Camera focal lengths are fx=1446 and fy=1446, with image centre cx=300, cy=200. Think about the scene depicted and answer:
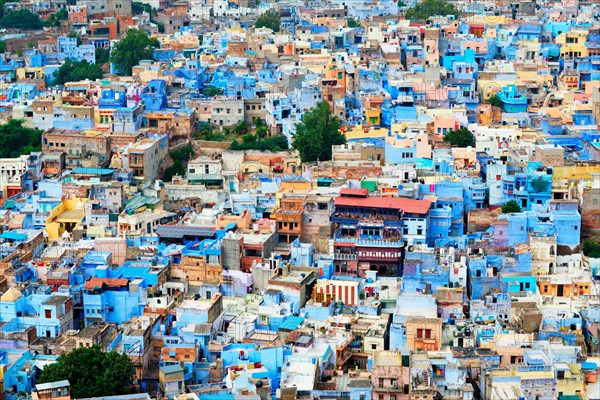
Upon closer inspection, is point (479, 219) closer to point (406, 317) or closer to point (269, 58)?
point (406, 317)

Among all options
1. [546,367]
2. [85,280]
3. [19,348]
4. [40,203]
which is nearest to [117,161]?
[40,203]

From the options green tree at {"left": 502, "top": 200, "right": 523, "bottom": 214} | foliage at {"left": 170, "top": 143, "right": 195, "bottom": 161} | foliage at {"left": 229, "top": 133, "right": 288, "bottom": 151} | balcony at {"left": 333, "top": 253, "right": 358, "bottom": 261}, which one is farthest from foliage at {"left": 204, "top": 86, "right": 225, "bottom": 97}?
balcony at {"left": 333, "top": 253, "right": 358, "bottom": 261}

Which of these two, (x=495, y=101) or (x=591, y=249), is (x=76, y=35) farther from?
(x=591, y=249)

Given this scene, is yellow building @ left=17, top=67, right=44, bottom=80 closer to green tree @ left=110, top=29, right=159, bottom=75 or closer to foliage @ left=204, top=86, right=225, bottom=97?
green tree @ left=110, top=29, right=159, bottom=75

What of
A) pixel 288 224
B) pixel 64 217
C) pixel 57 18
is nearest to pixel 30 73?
pixel 57 18

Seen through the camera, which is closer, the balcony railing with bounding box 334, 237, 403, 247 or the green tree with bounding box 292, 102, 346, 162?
the balcony railing with bounding box 334, 237, 403, 247
